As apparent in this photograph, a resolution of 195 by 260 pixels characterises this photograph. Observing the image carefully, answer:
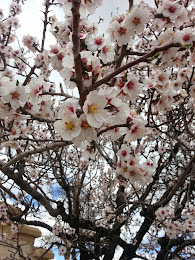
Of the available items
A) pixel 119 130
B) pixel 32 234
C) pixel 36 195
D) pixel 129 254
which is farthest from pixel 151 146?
pixel 119 130

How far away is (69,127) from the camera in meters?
1.29

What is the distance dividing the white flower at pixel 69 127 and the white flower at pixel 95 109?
0.07m

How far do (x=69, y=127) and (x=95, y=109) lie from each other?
0.18 meters

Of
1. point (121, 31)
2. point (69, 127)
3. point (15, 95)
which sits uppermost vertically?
point (121, 31)

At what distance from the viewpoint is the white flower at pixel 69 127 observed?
123 cm

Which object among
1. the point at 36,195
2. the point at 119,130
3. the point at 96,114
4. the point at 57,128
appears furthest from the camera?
the point at 36,195

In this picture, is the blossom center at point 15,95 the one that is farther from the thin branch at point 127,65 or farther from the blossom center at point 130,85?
the blossom center at point 130,85

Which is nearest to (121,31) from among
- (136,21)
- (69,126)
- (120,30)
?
(120,30)

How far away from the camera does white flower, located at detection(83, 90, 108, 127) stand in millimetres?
1183

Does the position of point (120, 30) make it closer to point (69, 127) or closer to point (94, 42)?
point (94, 42)

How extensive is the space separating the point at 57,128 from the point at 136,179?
0.97 m

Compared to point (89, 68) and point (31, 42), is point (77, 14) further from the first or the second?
point (31, 42)

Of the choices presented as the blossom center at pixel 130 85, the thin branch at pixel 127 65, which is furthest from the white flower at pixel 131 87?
the thin branch at pixel 127 65

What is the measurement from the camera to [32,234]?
Answer: 213 inches
